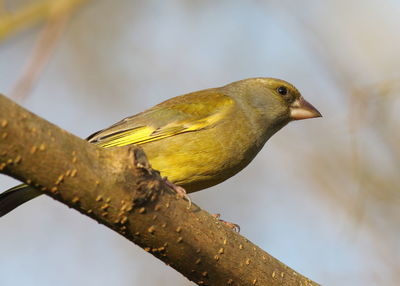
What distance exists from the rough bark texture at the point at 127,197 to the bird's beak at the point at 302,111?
2766 millimetres

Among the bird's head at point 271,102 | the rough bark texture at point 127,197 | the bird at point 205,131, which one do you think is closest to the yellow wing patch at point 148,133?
the bird at point 205,131

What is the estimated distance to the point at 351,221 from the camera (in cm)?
691

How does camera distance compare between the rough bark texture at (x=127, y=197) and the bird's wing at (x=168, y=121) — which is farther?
the bird's wing at (x=168, y=121)

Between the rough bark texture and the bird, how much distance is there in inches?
55.2

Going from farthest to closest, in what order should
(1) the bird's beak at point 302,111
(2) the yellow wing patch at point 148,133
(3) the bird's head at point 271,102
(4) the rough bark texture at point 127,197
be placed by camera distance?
(1) the bird's beak at point 302,111 → (3) the bird's head at point 271,102 → (2) the yellow wing patch at point 148,133 → (4) the rough bark texture at point 127,197

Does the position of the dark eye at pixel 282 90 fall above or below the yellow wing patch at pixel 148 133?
above

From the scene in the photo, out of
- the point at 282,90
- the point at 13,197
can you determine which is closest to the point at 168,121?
the point at 282,90

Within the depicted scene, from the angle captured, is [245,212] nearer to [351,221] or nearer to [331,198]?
[331,198]

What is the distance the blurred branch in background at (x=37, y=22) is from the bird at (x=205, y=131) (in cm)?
98

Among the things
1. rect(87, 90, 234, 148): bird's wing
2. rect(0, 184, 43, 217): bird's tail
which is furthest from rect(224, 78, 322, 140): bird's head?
rect(0, 184, 43, 217): bird's tail

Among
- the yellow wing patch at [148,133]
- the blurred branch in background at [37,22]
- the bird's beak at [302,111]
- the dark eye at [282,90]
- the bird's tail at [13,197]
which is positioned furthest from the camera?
the dark eye at [282,90]

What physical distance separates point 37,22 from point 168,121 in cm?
133

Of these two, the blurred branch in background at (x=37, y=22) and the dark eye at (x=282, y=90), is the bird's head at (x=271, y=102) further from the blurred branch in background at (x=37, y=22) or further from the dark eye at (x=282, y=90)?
A: the blurred branch in background at (x=37, y=22)

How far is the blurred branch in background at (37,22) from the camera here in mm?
3861
